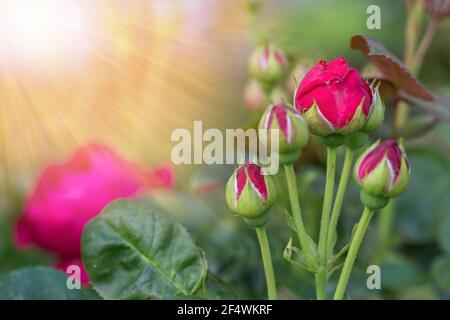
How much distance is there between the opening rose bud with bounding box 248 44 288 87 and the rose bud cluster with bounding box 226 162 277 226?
36 centimetres

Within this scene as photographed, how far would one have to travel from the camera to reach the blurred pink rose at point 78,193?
1.12 m

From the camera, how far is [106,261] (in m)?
0.85

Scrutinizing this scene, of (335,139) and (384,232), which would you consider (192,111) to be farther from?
(335,139)

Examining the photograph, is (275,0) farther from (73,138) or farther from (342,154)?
(342,154)

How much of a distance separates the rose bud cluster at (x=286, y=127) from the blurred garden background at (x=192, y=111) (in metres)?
0.27

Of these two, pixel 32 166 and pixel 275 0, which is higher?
pixel 275 0

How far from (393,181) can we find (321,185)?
407 mm

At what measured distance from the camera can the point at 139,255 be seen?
85cm

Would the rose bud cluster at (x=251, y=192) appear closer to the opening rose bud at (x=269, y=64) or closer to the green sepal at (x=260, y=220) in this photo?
the green sepal at (x=260, y=220)

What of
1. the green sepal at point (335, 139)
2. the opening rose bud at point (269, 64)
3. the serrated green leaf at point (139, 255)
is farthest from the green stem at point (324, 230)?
the opening rose bud at point (269, 64)

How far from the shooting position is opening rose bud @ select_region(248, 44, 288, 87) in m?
1.07

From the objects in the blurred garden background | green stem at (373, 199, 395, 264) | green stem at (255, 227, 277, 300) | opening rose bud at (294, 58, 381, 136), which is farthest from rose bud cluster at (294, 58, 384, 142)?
green stem at (373, 199, 395, 264)

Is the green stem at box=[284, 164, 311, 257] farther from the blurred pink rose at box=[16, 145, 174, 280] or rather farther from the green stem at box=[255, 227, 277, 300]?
the blurred pink rose at box=[16, 145, 174, 280]
